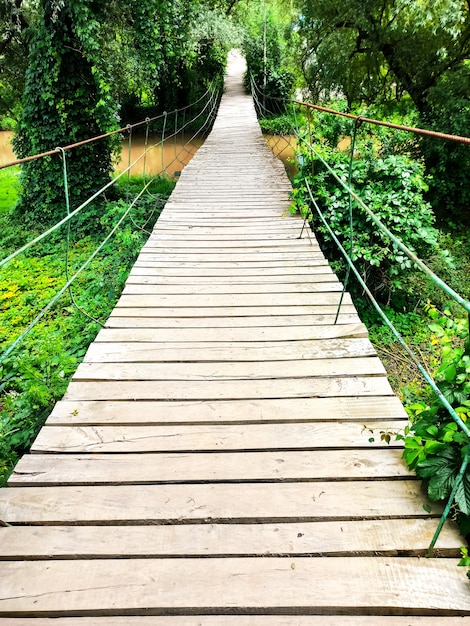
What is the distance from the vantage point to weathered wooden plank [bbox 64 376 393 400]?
5.75 feet

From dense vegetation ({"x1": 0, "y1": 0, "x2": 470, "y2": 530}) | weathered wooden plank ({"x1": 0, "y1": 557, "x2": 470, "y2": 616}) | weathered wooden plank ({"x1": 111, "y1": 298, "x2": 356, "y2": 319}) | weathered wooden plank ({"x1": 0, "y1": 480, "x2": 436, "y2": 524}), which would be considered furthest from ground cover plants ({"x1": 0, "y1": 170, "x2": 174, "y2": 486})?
weathered wooden plank ({"x1": 0, "y1": 557, "x2": 470, "y2": 616})

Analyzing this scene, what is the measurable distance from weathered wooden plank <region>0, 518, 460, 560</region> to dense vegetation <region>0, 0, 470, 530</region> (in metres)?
0.15

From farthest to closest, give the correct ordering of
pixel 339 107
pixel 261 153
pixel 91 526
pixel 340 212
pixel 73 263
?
pixel 261 153, pixel 73 263, pixel 339 107, pixel 340 212, pixel 91 526

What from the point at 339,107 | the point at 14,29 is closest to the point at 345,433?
the point at 339,107

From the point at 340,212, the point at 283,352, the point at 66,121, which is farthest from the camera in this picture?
the point at 66,121

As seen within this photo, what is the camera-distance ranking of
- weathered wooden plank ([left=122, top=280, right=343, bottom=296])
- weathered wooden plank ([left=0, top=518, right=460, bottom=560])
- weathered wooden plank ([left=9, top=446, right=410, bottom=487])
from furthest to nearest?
1. weathered wooden plank ([left=122, top=280, right=343, bottom=296])
2. weathered wooden plank ([left=9, top=446, right=410, bottom=487])
3. weathered wooden plank ([left=0, top=518, right=460, bottom=560])

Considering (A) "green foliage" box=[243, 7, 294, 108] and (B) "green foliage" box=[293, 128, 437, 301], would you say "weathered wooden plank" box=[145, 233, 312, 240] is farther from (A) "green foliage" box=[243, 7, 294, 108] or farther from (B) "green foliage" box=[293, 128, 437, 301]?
(A) "green foliage" box=[243, 7, 294, 108]

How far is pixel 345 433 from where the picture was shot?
1.55 m

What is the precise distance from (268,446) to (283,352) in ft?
2.01

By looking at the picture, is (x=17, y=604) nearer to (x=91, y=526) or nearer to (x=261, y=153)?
(x=91, y=526)

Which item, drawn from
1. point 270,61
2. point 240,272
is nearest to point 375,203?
point 240,272

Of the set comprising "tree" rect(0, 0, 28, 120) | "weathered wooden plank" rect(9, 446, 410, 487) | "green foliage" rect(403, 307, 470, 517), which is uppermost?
"tree" rect(0, 0, 28, 120)

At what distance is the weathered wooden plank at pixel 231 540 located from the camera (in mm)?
1172

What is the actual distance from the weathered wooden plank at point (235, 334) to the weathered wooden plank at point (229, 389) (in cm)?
35
